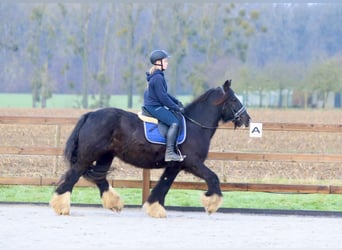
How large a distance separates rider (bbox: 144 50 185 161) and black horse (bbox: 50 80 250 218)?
201mm

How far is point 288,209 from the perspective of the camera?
40.6ft

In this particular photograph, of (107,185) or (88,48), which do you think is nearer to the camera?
(107,185)

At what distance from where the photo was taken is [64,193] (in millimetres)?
11148

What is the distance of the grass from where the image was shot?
508 inches

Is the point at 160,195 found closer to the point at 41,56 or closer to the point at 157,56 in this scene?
the point at 157,56

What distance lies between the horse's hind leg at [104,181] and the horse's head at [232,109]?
178 cm

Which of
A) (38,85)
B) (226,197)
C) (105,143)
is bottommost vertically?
(38,85)

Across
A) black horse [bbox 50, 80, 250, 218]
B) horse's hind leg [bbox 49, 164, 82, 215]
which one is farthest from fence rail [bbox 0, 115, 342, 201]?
horse's hind leg [bbox 49, 164, 82, 215]

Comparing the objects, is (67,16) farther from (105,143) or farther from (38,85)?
(105,143)

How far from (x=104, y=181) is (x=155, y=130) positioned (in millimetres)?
1070

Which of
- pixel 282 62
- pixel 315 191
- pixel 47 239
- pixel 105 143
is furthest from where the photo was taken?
pixel 282 62

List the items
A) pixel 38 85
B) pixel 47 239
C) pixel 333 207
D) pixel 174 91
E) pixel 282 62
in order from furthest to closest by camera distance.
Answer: pixel 38 85 < pixel 174 91 < pixel 282 62 < pixel 333 207 < pixel 47 239

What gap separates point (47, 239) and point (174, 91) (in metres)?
24.2

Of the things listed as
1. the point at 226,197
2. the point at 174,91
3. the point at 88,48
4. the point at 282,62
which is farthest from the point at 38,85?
the point at 226,197
